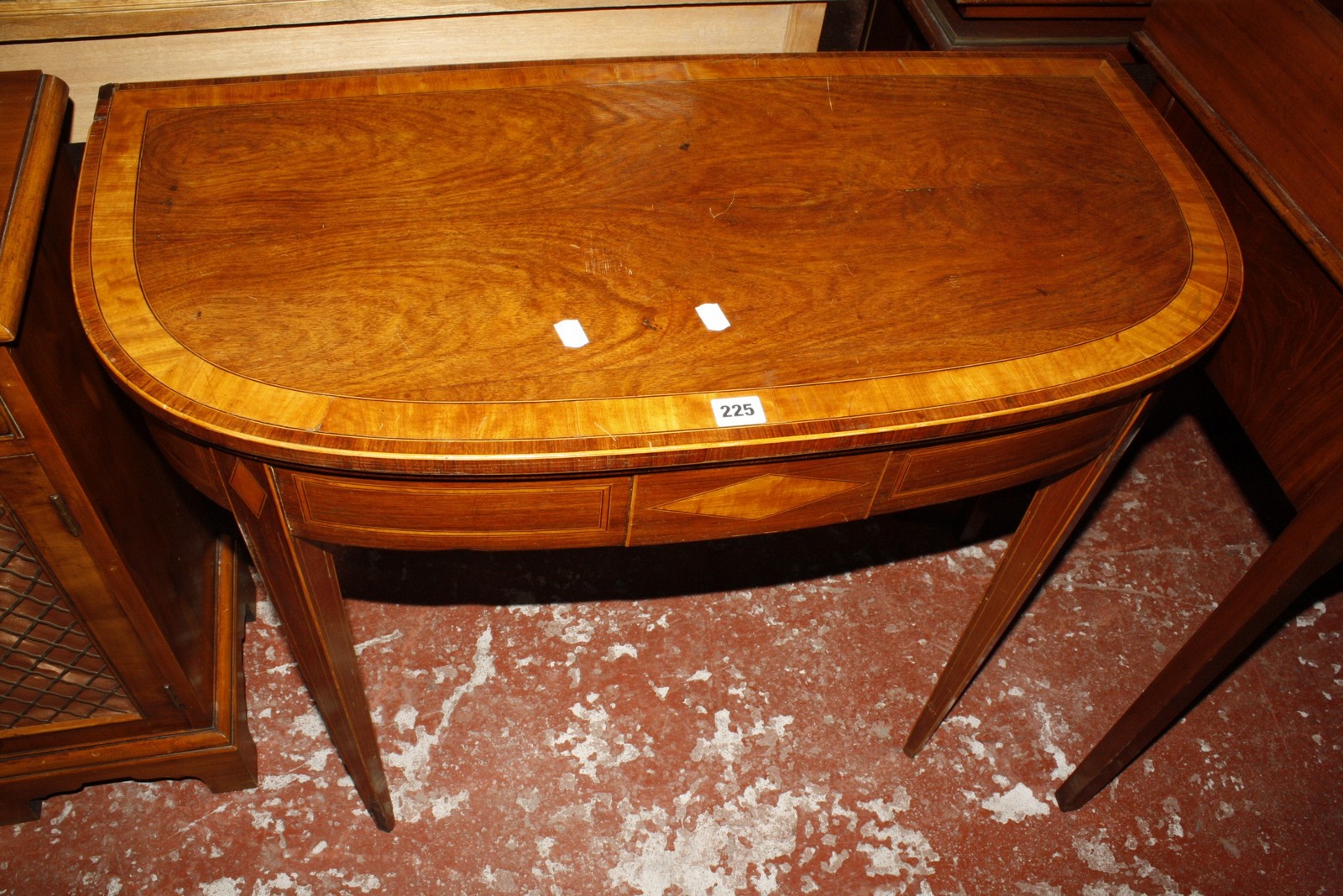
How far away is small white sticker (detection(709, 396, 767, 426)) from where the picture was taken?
898mm

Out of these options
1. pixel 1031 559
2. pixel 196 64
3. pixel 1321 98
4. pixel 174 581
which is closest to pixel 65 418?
pixel 174 581

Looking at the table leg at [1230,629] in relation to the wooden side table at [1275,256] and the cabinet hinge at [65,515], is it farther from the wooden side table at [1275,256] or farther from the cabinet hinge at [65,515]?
→ the cabinet hinge at [65,515]

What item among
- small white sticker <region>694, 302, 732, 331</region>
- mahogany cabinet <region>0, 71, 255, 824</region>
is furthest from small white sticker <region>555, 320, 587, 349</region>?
mahogany cabinet <region>0, 71, 255, 824</region>

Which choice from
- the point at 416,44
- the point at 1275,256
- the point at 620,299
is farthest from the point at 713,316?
the point at 416,44

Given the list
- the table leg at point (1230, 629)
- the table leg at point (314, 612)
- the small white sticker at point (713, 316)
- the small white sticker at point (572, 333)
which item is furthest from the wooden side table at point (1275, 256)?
the table leg at point (314, 612)

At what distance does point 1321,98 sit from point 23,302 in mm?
1328

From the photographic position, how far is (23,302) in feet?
3.06

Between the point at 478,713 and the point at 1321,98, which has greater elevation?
the point at 1321,98

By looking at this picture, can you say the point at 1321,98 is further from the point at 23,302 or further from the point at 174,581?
the point at 174,581

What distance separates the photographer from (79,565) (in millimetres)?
1118

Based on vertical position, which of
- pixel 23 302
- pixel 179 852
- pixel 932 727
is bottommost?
pixel 179 852

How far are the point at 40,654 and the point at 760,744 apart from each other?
97 cm

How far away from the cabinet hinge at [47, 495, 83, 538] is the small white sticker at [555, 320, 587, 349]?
54 centimetres

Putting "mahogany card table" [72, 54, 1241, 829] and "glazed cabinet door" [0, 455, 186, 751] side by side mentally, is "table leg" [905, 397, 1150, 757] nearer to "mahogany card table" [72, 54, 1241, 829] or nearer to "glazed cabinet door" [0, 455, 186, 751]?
"mahogany card table" [72, 54, 1241, 829]
